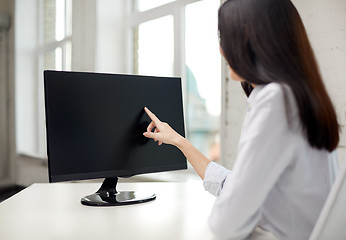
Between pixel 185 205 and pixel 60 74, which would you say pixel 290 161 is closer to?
pixel 185 205

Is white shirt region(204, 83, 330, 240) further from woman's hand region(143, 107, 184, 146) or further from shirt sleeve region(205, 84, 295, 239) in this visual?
woman's hand region(143, 107, 184, 146)

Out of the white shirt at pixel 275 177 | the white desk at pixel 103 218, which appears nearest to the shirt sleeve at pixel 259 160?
the white shirt at pixel 275 177

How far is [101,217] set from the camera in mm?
1128

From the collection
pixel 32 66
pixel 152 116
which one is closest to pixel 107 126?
pixel 152 116

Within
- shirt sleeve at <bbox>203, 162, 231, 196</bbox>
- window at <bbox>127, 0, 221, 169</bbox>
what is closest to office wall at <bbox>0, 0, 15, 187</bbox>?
window at <bbox>127, 0, 221, 169</bbox>

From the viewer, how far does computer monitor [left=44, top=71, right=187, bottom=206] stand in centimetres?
120

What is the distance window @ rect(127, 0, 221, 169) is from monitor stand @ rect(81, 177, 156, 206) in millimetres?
1260

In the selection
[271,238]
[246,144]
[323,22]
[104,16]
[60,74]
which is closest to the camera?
[246,144]

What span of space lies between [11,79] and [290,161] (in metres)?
4.90

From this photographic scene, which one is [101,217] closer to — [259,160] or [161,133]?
[161,133]

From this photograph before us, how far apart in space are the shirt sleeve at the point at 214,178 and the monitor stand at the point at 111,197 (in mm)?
276

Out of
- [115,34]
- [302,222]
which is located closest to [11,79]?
[115,34]

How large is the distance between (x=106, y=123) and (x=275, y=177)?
67cm

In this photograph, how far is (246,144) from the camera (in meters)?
0.77
